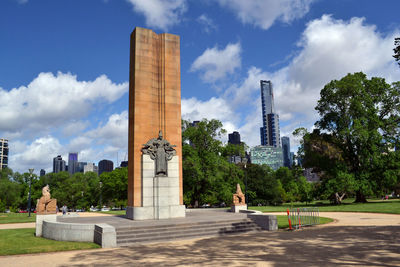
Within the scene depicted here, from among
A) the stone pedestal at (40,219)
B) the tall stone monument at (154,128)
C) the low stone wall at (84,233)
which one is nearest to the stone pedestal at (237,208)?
the tall stone monument at (154,128)

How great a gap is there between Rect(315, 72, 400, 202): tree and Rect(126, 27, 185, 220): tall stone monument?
2824 cm

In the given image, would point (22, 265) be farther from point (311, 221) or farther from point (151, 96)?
point (311, 221)

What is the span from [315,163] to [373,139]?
28.6ft

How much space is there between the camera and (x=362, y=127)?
38.3 m

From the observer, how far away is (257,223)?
54.1 feet

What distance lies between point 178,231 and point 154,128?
8575 millimetres

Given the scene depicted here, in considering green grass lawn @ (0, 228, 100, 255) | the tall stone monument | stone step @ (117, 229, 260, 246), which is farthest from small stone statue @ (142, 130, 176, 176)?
green grass lawn @ (0, 228, 100, 255)

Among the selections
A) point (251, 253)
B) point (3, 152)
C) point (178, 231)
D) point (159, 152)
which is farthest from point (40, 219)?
point (3, 152)

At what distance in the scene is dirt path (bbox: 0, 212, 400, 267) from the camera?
28.3 ft

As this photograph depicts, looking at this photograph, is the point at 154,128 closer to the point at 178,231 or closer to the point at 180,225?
the point at 180,225

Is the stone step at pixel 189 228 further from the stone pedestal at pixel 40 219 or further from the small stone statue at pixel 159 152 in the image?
the stone pedestal at pixel 40 219

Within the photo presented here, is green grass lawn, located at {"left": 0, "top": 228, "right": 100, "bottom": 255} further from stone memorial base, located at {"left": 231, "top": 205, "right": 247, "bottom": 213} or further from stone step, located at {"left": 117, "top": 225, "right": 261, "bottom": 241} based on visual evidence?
stone memorial base, located at {"left": 231, "top": 205, "right": 247, "bottom": 213}

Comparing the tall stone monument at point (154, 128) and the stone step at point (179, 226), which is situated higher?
the tall stone monument at point (154, 128)

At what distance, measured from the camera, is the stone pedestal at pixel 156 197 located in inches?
725
